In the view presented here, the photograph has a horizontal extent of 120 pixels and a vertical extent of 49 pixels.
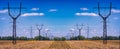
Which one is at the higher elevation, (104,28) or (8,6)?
(8,6)

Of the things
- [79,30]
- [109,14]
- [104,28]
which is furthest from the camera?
[79,30]

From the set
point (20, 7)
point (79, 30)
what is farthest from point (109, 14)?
point (79, 30)

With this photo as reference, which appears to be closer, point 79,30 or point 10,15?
point 10,15

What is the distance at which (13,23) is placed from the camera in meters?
72.6

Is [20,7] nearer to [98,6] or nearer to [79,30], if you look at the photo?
[98,6]

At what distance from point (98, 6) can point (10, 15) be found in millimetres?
19118

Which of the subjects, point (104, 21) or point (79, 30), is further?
point (79, 30)

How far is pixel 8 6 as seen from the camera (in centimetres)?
7044

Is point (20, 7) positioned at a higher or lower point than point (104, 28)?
higher

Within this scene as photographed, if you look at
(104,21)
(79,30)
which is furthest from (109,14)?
(79,30)

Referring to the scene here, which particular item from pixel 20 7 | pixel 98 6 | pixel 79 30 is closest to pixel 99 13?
pixel 98 6

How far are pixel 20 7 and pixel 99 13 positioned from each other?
16.4m

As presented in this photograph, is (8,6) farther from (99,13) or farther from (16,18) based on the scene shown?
(99,13)

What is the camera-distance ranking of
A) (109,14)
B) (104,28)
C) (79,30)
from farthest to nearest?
1. (79,30)
2. (109,14)
3. (104,28)
